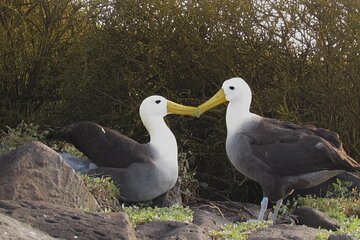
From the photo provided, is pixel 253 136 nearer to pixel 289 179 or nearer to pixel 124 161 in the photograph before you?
pixel 289 179

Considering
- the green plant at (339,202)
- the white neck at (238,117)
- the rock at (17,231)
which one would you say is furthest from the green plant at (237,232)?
the white neck at (238,117)

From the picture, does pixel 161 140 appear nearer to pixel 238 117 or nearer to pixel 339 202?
pixel 238 117

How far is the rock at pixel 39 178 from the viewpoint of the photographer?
16.9ft

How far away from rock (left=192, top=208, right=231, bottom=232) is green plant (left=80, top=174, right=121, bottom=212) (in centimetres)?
70

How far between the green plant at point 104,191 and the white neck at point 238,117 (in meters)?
1.17

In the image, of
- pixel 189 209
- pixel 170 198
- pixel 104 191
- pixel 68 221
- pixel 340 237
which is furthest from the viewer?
pixel 170 198

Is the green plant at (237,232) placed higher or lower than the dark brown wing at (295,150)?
lower

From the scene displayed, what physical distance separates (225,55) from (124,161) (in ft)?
7.34

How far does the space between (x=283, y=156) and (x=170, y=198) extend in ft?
3.93

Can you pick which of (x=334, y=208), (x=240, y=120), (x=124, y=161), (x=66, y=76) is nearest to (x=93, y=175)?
(x=124, y=161)

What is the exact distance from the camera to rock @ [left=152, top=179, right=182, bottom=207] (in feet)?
24.8

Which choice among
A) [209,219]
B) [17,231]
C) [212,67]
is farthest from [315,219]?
[212,67]

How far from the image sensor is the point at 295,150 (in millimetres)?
7090

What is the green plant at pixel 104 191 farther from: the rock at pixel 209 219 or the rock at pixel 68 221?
the rock at pixel 68 221
